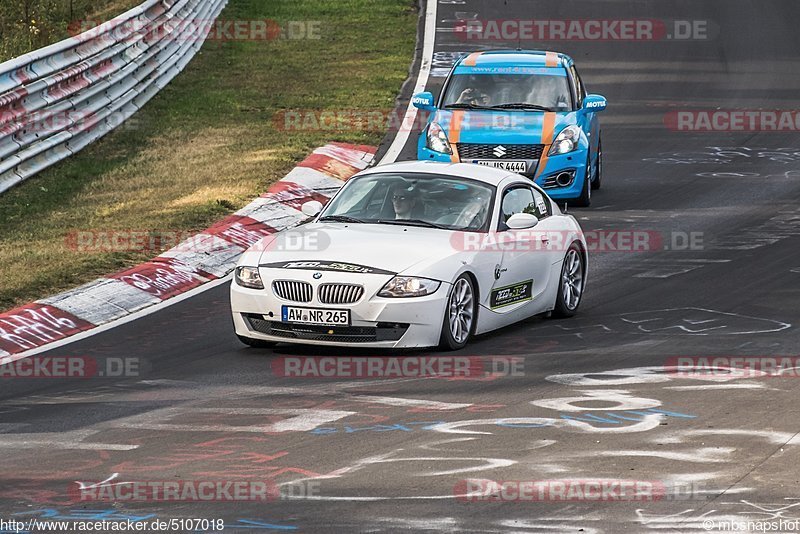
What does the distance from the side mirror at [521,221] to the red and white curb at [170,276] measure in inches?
125

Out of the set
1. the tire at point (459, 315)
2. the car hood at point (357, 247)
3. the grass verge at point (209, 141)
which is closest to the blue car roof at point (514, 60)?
the grass verge at point (209, 141)

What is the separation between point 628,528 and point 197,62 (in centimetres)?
2078

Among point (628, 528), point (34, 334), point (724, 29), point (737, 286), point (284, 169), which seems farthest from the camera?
point (724, 29)

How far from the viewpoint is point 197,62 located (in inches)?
1057

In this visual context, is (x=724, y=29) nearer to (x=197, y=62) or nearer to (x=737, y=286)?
(x=197, y=62)

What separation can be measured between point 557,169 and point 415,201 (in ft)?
19.8

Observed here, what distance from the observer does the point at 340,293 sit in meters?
11.4

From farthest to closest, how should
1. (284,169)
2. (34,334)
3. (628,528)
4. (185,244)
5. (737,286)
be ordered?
1. (284,169)
2. (185,244)
3. (737,286)
4. (34,334)
5. (628,528)

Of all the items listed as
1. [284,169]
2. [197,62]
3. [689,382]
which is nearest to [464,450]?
[689,382]

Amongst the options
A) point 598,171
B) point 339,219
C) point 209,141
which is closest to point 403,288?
point 339,219

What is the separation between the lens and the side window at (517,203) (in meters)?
12.9

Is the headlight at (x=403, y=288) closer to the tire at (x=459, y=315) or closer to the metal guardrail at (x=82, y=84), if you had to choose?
the tire at (x=459, y=315)

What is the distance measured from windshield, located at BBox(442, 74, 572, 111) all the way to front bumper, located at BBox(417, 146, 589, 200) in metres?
0.93

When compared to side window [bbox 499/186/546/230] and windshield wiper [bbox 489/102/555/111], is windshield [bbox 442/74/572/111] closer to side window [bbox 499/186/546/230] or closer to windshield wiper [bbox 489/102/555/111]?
windshield wiper [bbox 489/102/555/111]
